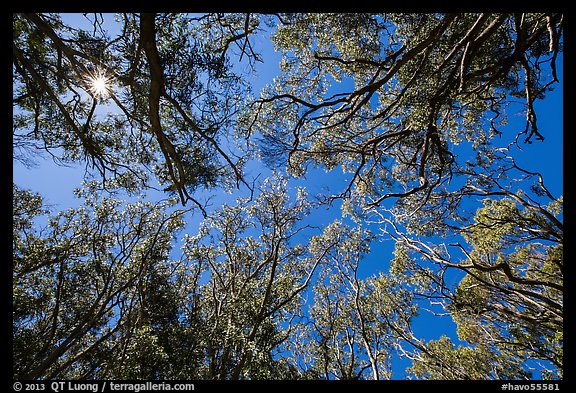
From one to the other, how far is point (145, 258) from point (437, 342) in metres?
9.11

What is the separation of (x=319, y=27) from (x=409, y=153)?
10.4ft

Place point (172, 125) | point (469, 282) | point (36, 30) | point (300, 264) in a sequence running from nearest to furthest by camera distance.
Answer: point (36, 30)
point (172, 125)
point (469, 282)
point (300, 264)

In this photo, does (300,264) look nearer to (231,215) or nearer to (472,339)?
(231,215)

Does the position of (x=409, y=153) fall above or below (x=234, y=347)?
above

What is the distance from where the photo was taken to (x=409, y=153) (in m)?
6.11

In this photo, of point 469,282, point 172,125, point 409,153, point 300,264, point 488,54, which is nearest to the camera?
point 172,125

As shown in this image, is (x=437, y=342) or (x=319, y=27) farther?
(x=437, y=342)

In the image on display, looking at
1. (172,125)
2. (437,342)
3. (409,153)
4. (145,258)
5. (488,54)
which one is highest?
(488,54)

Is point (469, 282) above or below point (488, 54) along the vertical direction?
below

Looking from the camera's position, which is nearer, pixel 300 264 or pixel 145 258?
pixel 145 258

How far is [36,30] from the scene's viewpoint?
3652mm
